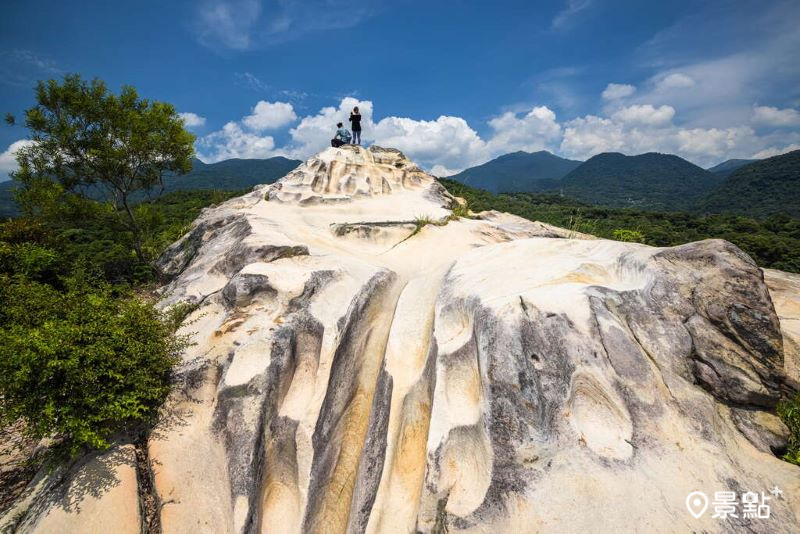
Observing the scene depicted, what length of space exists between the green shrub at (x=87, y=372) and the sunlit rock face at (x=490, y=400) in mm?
836

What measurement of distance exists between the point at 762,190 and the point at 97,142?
21625 cm

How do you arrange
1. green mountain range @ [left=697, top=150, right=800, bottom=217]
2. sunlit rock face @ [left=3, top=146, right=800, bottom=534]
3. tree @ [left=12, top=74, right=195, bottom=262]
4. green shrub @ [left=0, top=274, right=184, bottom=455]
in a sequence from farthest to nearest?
1. green mountain range @ [left=697, top=150, right=800, bottom=217]
2. tree @ [left=12, top=74, right=195, bottom=262]
3. green shrub @ [left=0, top=274, right=184, bottom=455]
4. sunlit rock face @ [left=3, top=146, right=800, bottom=534]

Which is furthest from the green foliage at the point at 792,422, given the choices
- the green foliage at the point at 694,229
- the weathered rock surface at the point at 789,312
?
the green foliage at the point at 694,229

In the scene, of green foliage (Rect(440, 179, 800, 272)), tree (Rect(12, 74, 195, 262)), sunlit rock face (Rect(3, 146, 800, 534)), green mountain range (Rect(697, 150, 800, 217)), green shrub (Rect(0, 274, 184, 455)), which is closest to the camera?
sunlit rock face (Rect(3, 146, 800, 534))

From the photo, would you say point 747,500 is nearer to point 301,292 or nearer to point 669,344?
point 669,344

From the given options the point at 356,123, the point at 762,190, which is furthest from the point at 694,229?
the point at 762,190

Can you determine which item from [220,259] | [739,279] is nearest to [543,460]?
[739,279]

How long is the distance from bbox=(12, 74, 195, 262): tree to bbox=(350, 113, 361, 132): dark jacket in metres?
13.6

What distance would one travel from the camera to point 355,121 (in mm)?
28969

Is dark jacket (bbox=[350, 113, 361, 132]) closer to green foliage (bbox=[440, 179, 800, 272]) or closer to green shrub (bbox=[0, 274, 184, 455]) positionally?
green foliage (bbox=[440, 179, 800, 272])

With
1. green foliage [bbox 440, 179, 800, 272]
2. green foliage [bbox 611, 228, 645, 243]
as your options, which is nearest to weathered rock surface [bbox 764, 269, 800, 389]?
green foliage [bbox 440, 179, 800, 272]

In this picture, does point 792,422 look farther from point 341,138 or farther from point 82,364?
point 341,138

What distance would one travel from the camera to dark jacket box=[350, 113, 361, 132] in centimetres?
2847

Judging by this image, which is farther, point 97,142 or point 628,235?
point 628,235
